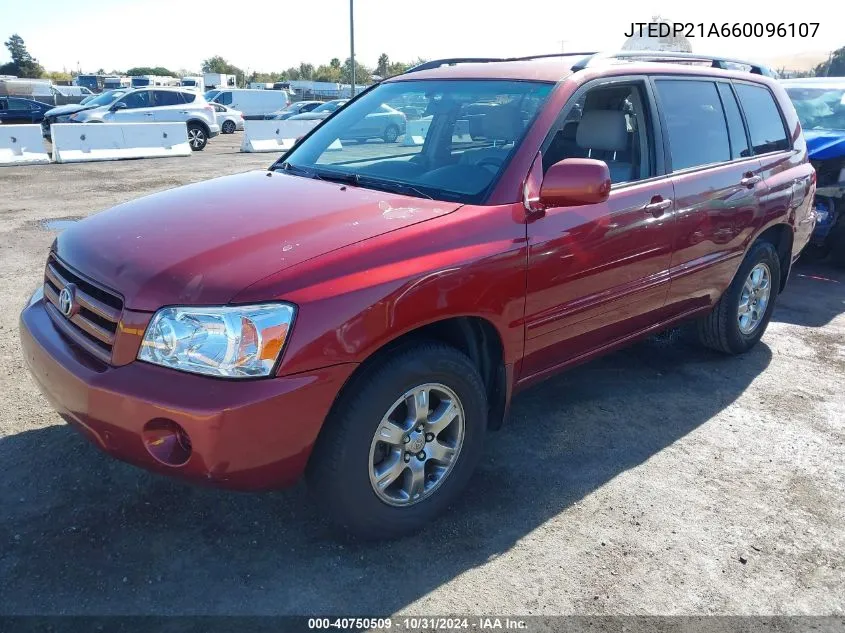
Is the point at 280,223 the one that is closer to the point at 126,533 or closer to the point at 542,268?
the point at 542,268

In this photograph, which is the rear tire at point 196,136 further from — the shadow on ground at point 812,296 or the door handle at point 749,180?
the door handle at point 749,180

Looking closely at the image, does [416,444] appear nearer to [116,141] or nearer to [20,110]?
[116,141]

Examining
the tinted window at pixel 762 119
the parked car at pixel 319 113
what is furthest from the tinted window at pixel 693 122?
the parked car at pixel 319 113

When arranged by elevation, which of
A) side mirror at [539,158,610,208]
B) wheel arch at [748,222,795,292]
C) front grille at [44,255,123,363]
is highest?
side mirror at [539,158,610,208]

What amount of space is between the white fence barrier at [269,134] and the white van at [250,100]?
45.7ft

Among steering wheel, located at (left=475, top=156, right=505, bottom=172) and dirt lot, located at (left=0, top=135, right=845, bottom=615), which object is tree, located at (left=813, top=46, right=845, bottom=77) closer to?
dirt lot, located at (left=0, top=135, right=845, bottom=615)

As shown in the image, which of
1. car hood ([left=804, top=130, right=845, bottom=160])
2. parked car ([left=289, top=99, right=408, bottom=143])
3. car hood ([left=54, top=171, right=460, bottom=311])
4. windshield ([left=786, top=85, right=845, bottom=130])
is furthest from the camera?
windshield ([left=786, top=85, right=845, bottom=130])

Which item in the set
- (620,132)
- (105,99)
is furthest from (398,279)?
(105,99)

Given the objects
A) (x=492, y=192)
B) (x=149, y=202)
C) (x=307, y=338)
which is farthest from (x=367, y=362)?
(x=149, y=202)

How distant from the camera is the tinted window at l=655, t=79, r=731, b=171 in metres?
3.91

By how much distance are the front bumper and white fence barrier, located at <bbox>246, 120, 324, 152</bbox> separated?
16683 mm

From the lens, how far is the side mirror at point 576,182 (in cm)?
295

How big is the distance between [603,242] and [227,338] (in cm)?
188

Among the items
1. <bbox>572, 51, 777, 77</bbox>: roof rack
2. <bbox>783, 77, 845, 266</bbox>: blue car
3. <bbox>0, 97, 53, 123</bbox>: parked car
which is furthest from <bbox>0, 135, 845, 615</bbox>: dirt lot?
<bbox>0, 97, 53, 123</bbox>: parked car
